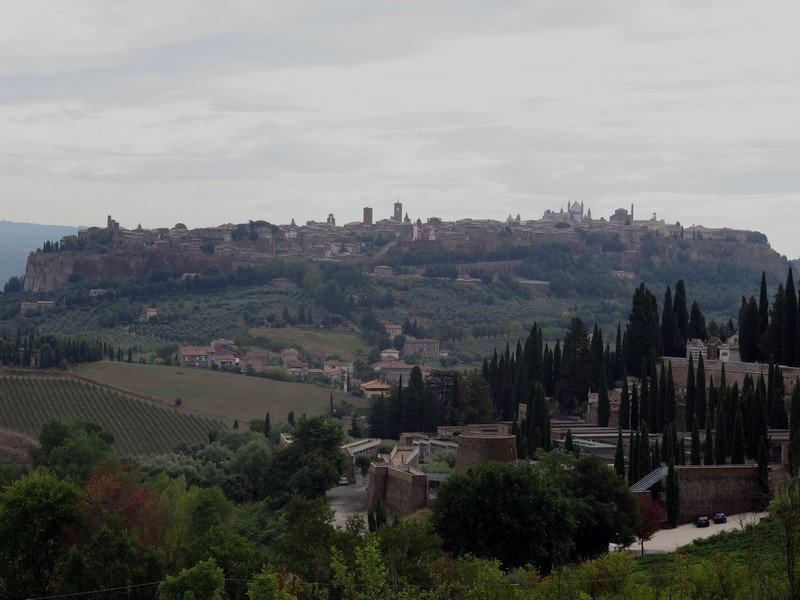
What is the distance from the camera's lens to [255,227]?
18425 cm

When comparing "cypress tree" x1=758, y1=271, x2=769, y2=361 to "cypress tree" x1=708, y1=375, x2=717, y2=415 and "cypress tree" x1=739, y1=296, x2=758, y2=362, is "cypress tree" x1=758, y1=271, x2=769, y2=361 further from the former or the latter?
"cypress tree" x1=708, y1=375, x2=717, y2=415

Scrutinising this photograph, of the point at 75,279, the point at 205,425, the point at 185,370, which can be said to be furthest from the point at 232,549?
the point at 75,279

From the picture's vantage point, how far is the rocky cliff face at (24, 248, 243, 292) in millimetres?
161125

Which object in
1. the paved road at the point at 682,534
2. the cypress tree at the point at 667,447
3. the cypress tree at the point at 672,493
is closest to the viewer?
the paved road at the point at 682,534

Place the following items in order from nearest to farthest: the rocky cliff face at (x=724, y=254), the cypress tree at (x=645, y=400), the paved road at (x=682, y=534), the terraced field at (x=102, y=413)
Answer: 1. the paved road at (x=682, y=534)
2. the cypress tree at (x=645, y=400)
3. the terraced field at (x=102, y=413)
4. the rocky cliff face at (x=724, y=254)

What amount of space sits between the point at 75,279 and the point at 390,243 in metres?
36.8

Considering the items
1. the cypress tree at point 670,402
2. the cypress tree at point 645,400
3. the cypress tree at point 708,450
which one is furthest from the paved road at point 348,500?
the cypress tree at point 708,450

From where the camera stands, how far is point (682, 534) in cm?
4269

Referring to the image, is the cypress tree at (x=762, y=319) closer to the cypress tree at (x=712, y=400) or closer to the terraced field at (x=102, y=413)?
the cypress tree at (x=712, y=400)

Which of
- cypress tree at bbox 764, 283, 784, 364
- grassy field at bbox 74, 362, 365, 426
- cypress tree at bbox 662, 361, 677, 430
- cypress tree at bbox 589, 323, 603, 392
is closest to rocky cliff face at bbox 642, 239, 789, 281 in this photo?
grassy field at bbox 74, 362, 365, 426

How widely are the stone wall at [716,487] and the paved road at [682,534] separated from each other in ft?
1.27

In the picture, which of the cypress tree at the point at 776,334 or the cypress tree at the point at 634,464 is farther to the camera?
the cypress tree at the point at 776,334

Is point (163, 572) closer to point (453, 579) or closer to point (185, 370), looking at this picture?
point (453, 579)

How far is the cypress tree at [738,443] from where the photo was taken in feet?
147
